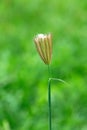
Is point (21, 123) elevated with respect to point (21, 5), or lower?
lower

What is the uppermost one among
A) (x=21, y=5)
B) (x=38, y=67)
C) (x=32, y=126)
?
(x=21, y=5)

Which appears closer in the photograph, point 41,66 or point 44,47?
point 44,47

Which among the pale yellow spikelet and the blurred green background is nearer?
the pale yellow spikelet

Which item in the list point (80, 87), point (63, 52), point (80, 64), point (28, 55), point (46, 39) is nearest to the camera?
point (46, 39)

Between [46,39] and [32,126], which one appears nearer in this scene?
[46,39]

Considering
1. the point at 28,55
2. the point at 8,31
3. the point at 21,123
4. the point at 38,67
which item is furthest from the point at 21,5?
the point at 21,123

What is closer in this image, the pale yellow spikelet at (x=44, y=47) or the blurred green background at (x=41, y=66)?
the pale yellow spikelet at (x=44, y=47)

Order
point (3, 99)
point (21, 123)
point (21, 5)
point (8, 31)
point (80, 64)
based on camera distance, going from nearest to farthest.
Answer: point (3, 99), point (21, 123), point (80, 64), point (8, 31), point (21, 5)

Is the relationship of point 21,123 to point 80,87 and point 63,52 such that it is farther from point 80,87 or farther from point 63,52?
point 63,52
